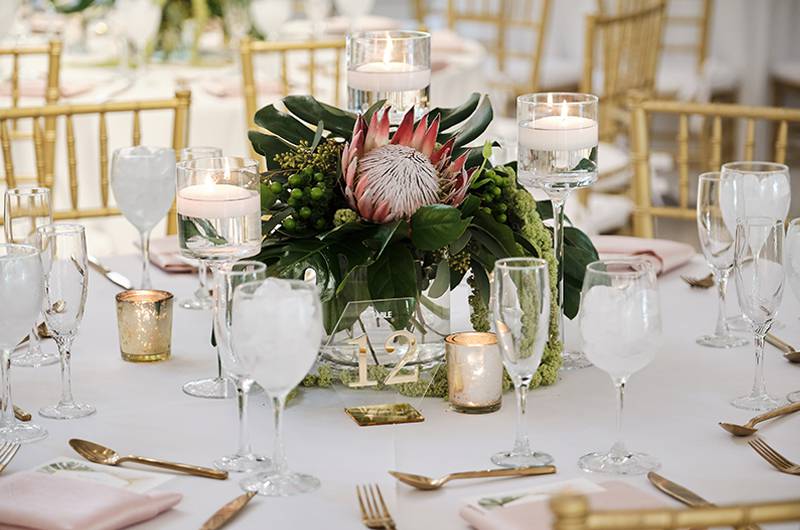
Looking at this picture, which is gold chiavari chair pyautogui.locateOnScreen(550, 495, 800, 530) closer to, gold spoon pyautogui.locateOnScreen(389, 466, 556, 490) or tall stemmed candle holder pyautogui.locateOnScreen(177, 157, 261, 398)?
gold spoon pyautogui.locateOnScreen(389, 466, 556, 490)

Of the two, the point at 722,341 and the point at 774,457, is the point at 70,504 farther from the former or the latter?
the point at 722,341

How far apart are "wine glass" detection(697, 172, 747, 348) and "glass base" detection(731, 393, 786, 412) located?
0.73 ft

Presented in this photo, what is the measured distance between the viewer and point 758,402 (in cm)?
135

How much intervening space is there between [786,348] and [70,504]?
35.7 inches

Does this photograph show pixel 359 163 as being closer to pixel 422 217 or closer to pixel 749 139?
pixel 422 217

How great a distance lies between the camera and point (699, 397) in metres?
1.38

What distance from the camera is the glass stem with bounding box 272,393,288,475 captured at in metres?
1.11

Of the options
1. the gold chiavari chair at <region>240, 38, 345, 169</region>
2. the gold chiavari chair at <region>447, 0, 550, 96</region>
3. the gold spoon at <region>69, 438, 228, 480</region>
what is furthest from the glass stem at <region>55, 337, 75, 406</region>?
the gold chiavari chair at <region>447, 0, 550, 96</region>

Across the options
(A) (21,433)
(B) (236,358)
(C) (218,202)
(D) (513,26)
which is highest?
(D) (513,26)

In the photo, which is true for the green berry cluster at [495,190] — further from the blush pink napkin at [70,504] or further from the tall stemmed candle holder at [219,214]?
the blush pink napkin at [70,504]

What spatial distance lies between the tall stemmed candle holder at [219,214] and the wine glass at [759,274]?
1.75 feet

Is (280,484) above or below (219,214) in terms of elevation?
below

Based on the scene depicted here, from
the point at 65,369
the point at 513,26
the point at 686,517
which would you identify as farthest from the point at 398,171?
the point at 513,26

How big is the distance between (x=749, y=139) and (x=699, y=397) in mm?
1048
